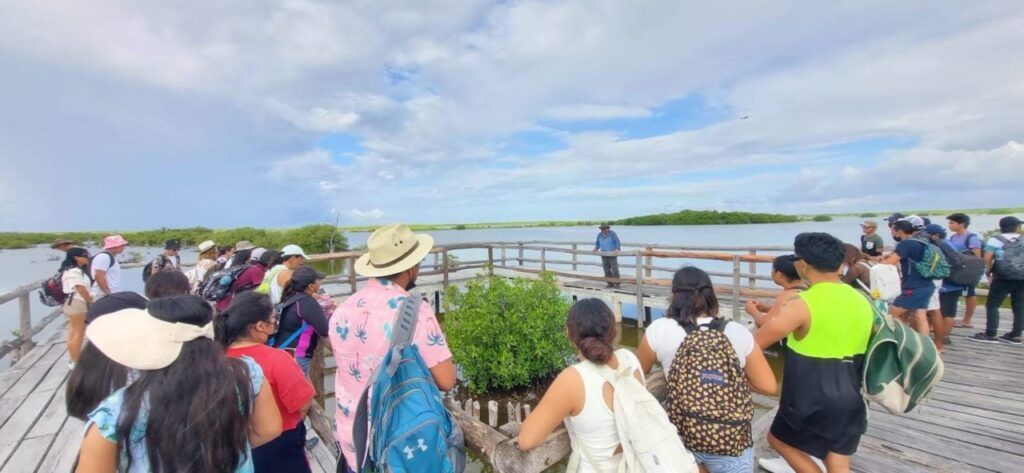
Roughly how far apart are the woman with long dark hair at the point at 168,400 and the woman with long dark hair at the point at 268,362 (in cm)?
50

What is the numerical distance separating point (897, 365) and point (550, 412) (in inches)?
72.5

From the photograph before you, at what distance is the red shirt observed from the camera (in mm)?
1881

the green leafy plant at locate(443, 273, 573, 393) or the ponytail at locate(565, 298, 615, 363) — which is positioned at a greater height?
the ponytail at locate(565, 298, 615, 363)

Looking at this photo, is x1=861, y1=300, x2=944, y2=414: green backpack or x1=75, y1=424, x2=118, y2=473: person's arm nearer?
x1=75, y1=424, x2=118, y2=473: person's arm

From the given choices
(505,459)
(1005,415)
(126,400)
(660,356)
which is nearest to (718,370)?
(660,356)

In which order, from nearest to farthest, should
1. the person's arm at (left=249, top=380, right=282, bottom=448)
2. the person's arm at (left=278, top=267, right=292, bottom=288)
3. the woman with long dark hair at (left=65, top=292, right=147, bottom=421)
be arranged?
the person's arm at (left=249, top=380, right=282, bottom=448), the woman with long dark hair at (left=65, top=292, right=147, bottom=421), the person's arm at (left=278, top=267, right=292, bottom=288)

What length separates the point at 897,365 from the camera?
208 centimetres

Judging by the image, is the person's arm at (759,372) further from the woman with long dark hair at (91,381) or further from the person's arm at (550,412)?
the woman with long dark hair at (91,381)

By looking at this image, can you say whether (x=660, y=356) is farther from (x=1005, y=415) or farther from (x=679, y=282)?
(x=1005, y=415)

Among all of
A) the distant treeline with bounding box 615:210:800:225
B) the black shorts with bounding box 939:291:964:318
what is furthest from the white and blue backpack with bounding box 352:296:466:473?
the distant treeline with bounding box 615:210:800:225

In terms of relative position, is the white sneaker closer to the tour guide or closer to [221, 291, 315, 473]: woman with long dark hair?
[221, 291, 315, 473]: woman with long dark hair

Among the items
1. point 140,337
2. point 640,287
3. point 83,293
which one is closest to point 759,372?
point 140,337

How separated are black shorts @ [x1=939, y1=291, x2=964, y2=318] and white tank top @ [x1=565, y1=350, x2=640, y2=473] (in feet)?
19.8

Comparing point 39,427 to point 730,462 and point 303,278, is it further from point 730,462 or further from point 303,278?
point 730,462
